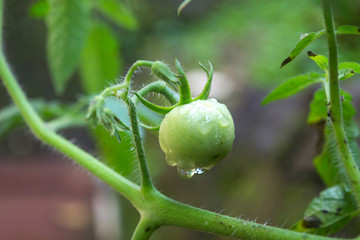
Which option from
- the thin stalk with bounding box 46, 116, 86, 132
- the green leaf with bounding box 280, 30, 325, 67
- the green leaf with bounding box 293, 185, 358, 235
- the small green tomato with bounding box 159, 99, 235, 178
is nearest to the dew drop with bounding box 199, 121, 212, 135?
the small green tomato with bounding box 159, 99, 235, 178

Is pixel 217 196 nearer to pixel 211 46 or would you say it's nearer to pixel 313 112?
pixel 313 112

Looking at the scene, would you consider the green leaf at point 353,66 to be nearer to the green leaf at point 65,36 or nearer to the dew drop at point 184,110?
the dew drop at point 184,110

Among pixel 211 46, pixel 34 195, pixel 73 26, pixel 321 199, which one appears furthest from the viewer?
pixel 34 195

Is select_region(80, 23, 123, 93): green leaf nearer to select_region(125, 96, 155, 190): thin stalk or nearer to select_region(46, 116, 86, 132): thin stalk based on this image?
select_region(46, 116, 86, 132): thin stalk

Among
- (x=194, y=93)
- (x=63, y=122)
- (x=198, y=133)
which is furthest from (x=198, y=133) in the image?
(x=194, y=93)

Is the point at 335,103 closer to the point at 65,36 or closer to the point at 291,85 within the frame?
the point at 291,85

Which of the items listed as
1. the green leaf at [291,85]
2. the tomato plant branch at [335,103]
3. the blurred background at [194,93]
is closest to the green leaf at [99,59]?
the blurred background at [194,93]

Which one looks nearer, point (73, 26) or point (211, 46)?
point (73, 26)

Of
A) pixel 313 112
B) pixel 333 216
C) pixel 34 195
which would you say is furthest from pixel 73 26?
pixel 34 195
